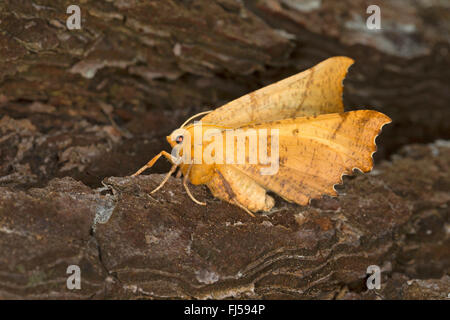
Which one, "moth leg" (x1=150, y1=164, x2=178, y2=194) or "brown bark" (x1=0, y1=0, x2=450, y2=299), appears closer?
"brown bark" (x1=0, y1=0, x2=450, y2=299)

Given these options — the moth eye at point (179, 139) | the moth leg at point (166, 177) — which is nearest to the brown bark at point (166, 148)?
the moth leg at point (166, 177)

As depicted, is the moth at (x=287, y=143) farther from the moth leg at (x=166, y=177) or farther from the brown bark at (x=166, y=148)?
the brown bark at (x=166, y=148)

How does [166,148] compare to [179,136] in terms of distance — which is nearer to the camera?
[179,136]

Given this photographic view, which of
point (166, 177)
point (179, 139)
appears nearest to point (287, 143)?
point (179, 139)

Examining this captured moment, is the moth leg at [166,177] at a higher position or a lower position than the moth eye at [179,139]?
lower

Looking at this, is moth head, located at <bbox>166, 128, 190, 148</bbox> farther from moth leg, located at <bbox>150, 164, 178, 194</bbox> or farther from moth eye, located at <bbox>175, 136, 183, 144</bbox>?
moth leg, located at <bbox>150, 164, 178, 194</bbox>

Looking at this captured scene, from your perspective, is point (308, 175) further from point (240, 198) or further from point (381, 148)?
point (381, 148)

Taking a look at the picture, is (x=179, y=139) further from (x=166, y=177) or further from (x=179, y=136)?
(x=166, y=177)

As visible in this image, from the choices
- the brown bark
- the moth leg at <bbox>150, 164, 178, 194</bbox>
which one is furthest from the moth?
the brown bark

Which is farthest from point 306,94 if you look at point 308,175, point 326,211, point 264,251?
point 264,251
